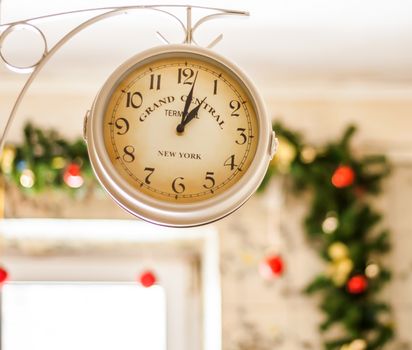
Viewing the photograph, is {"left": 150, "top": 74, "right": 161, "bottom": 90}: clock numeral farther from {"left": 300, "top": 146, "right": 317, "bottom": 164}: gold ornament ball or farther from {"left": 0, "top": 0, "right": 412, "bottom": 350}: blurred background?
{"left": 300, "top": 146, "right": 317, "bottom": 164}: gold ornament ball

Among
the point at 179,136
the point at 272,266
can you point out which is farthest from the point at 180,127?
the point at 272,266

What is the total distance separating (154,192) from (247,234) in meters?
1.58

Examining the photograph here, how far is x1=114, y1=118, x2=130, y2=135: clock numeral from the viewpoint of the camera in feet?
5.45

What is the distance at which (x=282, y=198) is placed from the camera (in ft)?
10.5

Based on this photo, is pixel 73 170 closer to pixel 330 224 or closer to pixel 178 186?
pixel 330 224

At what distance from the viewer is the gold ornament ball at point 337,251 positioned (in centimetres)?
310

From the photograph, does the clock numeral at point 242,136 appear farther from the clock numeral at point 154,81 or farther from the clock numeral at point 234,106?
the clock numeral at point 154,81

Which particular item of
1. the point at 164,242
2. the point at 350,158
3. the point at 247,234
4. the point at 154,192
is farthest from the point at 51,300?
the point at 154,192

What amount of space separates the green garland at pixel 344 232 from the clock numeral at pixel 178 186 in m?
1.46

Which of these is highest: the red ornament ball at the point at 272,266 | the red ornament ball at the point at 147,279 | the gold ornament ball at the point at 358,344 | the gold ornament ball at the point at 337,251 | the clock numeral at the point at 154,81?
the clock numeral at the point at 154,81

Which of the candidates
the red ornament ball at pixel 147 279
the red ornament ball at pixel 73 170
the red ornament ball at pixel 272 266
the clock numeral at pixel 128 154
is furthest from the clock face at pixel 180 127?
the red ornament ball at pixel 147 279

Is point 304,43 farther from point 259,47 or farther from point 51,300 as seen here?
point 51,300

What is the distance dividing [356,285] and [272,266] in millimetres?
339

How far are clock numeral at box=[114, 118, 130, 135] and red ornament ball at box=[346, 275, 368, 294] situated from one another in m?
1.67
